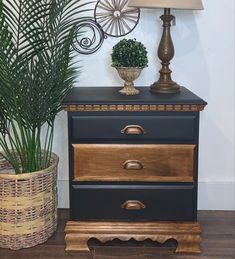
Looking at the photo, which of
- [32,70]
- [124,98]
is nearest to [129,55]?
[124,98]

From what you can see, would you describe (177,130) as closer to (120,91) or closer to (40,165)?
(120,91)

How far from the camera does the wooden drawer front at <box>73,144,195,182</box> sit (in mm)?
2002

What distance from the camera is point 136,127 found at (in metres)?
1.97

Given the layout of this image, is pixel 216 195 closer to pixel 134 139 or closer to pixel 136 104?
pixel 134 139

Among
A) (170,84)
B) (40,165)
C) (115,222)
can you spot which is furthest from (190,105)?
(40,165)

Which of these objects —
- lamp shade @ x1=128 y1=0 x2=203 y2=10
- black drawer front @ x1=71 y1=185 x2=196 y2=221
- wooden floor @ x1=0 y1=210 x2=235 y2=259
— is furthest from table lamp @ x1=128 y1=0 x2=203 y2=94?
wooden floor @ x1=0 y1=210 x2=235 y2=259

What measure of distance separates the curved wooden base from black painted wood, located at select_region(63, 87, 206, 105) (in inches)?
24.8

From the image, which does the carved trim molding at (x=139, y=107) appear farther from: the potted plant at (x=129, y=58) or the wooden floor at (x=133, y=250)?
the wooden floor at (x=133, y=250)

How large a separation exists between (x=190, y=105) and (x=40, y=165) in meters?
0.86

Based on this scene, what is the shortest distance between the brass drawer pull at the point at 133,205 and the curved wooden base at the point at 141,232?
9cm

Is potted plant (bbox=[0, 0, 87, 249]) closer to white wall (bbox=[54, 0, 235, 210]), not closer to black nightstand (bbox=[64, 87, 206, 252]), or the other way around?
black nightstand (bbox=[64, 87, 206, 252])

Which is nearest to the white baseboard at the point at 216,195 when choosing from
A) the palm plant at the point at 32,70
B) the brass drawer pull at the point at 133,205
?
the brass drawer pull at the point at 133,205

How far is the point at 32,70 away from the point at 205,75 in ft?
3.55

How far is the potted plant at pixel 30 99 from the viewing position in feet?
6.50
